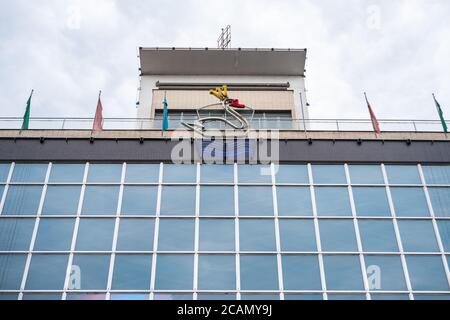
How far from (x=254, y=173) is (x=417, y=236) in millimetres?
6771

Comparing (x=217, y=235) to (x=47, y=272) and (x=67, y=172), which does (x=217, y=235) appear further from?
(x=67, y=172)

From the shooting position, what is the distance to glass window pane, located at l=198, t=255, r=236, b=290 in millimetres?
16266

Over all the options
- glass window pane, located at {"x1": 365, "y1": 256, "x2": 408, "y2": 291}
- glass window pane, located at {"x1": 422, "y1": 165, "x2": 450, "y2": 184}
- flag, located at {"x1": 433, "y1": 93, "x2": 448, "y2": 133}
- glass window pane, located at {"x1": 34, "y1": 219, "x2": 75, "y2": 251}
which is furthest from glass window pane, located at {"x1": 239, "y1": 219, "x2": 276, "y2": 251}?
flag, located at {"x1": 433, "y1": 93, "x2": 448, "y2": 133}

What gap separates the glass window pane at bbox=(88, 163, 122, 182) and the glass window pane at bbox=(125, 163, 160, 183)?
41cm

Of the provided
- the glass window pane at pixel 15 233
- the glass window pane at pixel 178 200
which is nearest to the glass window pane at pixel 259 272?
the glass window pane at pixel 178 200

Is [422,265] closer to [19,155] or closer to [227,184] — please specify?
[227,184]

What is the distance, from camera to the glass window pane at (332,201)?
18172mm

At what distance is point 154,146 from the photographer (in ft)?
65.2
